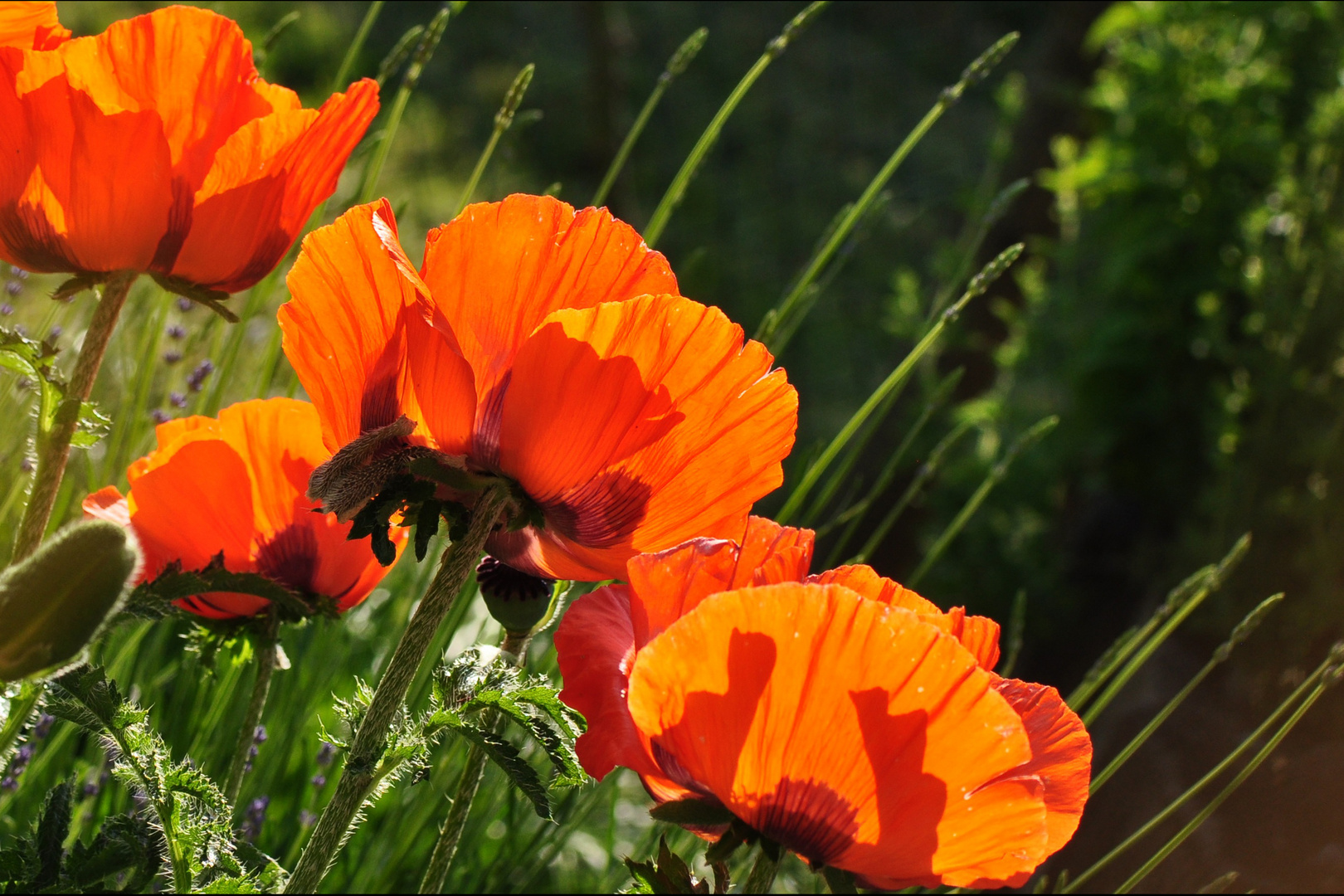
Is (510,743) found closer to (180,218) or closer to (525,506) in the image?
(525,506)

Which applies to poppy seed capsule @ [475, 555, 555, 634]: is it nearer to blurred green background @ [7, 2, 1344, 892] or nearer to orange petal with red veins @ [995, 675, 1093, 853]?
orange petal with red veins @ [995, 675, 1093, 853]

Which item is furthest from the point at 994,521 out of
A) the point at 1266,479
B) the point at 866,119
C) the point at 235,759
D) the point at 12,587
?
the point at 866,119

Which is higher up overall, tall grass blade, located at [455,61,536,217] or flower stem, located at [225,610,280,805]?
tall grass blade, located at [455,61,536,217]

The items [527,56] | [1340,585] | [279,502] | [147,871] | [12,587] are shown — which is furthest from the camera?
[527,56]

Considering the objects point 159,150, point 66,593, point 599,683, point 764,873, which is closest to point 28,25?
point 159,150

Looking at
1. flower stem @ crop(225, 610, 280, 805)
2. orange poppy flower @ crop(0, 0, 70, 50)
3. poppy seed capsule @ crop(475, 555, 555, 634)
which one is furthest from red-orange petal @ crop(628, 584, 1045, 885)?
orange poppy flower @ crop(0, 0, 70, 50)

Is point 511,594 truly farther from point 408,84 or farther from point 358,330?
point 408,84

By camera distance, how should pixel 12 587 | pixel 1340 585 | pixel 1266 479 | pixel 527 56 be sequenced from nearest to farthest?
pixel 12 587 < pixel 1340 585 < pixel 1266 479 < pixel 527 56
